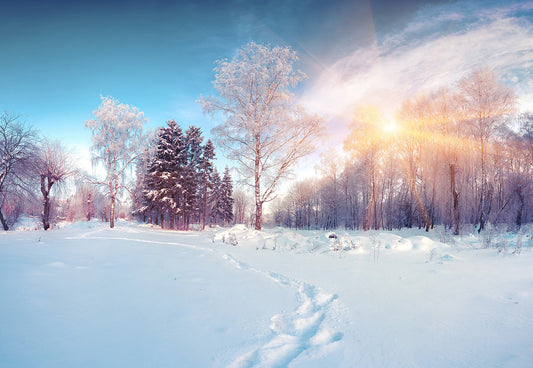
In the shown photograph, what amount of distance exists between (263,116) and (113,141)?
13642 mm

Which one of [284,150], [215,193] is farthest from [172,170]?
[284,150]

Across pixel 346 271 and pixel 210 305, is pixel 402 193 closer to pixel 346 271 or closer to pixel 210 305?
pixel 346 271

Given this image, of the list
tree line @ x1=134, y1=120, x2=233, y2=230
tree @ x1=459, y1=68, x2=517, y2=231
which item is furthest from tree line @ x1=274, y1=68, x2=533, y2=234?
tree line @ x1=134, y1=120, x2=233, y2=230

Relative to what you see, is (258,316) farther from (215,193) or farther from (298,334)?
(215,193)

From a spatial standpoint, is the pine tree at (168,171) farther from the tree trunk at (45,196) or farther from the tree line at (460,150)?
the tree line at (460,150)

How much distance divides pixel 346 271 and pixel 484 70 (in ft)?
58.3

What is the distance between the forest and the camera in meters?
10.7

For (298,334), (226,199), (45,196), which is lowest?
(298,334)

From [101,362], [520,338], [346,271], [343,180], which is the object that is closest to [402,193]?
[343,180]

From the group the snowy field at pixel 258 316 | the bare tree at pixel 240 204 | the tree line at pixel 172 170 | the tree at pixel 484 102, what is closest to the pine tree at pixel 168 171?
the tree line at pixel 172 170

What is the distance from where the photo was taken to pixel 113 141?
1761 cm

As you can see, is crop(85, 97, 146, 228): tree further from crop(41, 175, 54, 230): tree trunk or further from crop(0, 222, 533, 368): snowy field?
crop(0, 222, 533, 368): snowy field

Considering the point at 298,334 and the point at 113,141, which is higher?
the point at 113,141

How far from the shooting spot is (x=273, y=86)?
11.0 metres
